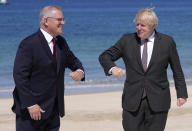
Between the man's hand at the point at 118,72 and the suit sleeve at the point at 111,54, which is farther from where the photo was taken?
the suit sleeve at the point at 111,54

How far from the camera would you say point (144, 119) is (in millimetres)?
5859

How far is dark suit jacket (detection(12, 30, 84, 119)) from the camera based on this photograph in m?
5.04

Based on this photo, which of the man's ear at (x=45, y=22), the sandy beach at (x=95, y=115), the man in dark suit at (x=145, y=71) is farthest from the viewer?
the sandy beach at (x=95, y=115)


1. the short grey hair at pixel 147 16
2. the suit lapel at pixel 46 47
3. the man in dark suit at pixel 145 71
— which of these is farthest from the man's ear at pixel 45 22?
the short grey hair at pixel 147 16

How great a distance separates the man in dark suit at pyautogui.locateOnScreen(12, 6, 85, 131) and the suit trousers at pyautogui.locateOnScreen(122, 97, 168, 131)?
0.80 meters

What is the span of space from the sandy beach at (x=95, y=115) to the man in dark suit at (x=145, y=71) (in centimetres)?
Answer: 368

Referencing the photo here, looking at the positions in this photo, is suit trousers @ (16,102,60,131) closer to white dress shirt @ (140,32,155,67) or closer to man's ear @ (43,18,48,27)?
man's ear @ (43,18,48,27)

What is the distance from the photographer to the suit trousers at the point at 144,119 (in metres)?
5.76

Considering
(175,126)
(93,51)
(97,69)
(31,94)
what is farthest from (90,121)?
(93,51)

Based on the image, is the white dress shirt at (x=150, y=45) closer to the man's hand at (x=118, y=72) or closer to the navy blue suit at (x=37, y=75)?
the man's hand at (x=118, y=72)

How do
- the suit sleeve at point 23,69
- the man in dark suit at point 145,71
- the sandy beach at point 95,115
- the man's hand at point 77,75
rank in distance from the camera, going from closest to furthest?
1. the suit sleeve at point 23,69
2. the man's hand at point 77,75
3. the man in dark suit at point 145,71
4. the sandy beach at point 95,115

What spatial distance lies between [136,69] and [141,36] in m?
0.32

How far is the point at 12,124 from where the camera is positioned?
10.0m

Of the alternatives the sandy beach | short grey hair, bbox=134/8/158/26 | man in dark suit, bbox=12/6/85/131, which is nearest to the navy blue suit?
man in dark suit, bbox=12/6/85/131
